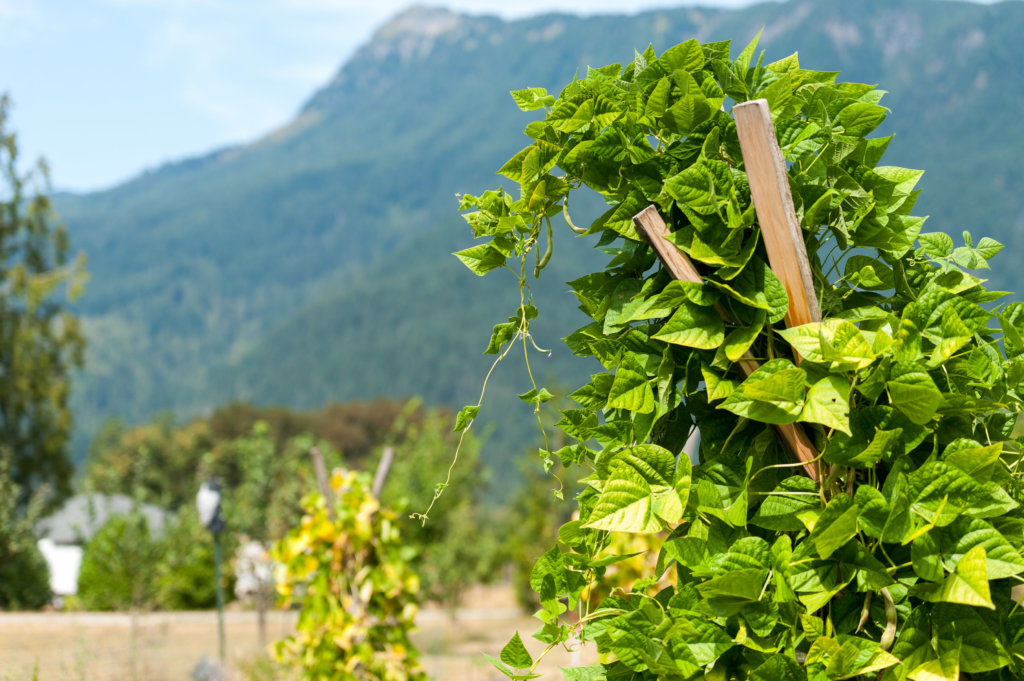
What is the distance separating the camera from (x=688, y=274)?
1.24m

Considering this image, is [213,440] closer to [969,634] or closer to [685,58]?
[685,58]

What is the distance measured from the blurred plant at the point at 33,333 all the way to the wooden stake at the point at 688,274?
22877 millimetres

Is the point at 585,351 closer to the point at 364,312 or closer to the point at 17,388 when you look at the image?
the point at 17,388

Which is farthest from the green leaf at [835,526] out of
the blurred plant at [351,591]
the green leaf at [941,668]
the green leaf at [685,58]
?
the blurred plant at [351,591]

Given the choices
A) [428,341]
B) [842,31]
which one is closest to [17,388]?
[428,341]

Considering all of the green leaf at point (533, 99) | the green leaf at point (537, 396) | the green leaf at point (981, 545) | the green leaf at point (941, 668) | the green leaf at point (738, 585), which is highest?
the green leaf at point (533, 99)

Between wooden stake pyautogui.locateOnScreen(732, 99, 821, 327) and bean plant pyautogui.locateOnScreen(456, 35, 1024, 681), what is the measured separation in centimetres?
3

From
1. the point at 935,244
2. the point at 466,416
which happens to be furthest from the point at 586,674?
the point at 935,244

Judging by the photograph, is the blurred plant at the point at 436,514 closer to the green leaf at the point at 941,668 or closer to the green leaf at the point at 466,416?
the green leaf at the point at 466,416

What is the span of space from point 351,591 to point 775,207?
164 inches

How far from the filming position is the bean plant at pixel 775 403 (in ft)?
3.59

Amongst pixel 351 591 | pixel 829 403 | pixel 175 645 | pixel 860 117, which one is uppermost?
pixel 860 117

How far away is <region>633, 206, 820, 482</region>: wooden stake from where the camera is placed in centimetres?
121

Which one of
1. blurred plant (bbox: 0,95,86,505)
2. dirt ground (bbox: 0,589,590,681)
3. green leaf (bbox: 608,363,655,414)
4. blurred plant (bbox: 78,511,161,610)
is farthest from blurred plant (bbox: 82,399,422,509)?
green leaf (bbox: 608,363,655,414)
